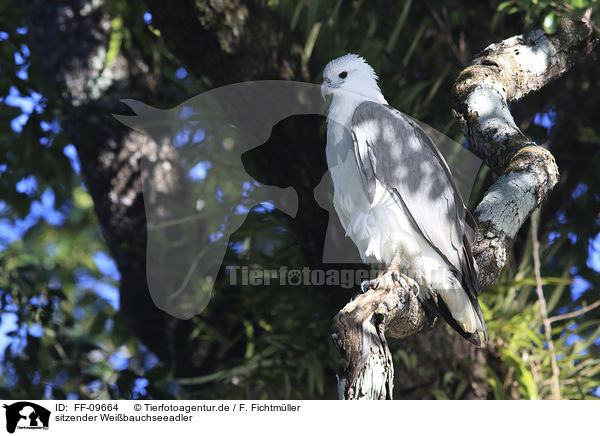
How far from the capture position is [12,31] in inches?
126

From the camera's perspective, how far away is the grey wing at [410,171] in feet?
6.42

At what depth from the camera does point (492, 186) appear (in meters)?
1.74

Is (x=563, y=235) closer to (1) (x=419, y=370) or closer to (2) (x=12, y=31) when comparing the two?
(1) (x=419, y=370)

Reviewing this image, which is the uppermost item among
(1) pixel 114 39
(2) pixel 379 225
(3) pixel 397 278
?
(1) pixel 114 39

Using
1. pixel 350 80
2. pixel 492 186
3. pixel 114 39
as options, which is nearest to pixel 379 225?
pixel 492 186

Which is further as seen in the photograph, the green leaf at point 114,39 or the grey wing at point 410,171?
the green leaf at point 114,39

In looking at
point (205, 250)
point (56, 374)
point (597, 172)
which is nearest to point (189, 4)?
point (205, 250)

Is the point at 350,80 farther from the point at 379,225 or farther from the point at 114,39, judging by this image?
the point at 114,39
